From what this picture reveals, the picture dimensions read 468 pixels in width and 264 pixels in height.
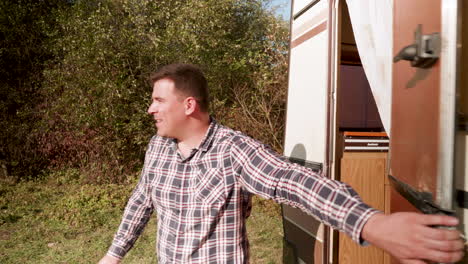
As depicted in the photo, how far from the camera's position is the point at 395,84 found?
52.7 inches

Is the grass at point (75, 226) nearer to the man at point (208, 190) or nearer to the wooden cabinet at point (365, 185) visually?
the wooden cabinet at point (365, 185)

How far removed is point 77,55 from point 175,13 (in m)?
2.27

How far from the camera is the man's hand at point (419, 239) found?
897 mm

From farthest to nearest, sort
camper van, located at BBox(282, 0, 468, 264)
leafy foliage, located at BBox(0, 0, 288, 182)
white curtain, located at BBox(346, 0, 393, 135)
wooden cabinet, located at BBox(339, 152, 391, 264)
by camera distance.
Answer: leafy foliage, located at BBox(0, 0, 288, 182) < wooden cabinet, located at BBox(339, 152, 391, 264) < white curtain, located at BBox(346, 0, 393, 135) < camper van, located at BBox(282, 0, 468, 264)

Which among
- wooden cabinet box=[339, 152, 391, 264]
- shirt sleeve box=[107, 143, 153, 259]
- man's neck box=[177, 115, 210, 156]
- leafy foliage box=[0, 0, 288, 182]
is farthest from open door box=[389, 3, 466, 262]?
leafy foliage box=[0, 0, 288, 182]

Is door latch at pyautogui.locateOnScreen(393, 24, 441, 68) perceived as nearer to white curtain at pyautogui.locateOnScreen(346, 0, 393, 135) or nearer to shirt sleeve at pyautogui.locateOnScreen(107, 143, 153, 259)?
white curtain at pyautogui.locateOnScreen(346, 0, 393, 135)

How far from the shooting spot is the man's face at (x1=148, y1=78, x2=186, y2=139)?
1.99 meters

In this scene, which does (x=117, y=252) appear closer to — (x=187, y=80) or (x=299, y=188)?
(x=187, y=80)

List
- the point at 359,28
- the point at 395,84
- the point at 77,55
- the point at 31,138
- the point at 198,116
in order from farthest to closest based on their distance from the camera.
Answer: the point at 31,138 < the point at 77,55 < the point at 359,28 < the point at 198,116 < the point at 395,84

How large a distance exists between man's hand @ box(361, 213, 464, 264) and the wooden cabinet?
2.28m

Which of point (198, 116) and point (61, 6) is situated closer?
point (198, 116)

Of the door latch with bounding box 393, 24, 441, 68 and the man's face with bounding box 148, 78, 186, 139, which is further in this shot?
the man's face with bounding box 148, 78, 186, 139

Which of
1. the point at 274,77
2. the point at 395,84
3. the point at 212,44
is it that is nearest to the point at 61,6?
the point at 212,44

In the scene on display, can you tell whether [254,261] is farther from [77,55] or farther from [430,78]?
[77,55]
